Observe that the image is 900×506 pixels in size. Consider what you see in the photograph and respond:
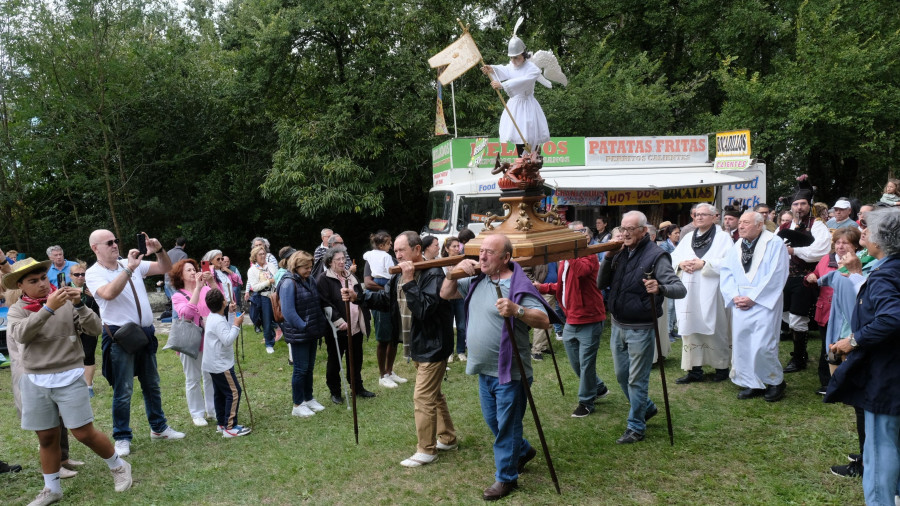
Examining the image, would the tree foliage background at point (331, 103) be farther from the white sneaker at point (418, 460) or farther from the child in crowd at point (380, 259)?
the white sneaker at point (418, 460)

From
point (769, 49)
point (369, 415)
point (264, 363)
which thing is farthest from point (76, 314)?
point (769, 49)

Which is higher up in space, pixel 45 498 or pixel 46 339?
pixel 46 339

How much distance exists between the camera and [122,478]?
489cm

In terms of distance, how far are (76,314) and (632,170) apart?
11.3 metres

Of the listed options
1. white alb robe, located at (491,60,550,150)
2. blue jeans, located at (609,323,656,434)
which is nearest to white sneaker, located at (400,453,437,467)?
blue jeans, located at (609,323,656,434)

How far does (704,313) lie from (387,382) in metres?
3.80

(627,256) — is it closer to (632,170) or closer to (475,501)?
(475,501)

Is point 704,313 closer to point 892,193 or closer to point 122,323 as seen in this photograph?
point 892,193

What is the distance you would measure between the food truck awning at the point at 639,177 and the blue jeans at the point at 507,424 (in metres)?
7.88

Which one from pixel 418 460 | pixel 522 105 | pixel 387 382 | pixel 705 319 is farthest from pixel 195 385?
pixel 705 319

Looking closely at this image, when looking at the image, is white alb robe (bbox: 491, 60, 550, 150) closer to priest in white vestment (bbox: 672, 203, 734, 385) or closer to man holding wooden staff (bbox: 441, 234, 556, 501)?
man holding wooden staff (bbox: 441, 234, 556, 501)

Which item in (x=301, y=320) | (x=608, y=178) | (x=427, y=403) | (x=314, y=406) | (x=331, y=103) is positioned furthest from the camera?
(x=331, y=103)

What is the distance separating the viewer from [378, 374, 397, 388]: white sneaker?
7476 mm

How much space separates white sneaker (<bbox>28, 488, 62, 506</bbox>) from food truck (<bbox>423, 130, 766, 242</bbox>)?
8.18 meters
